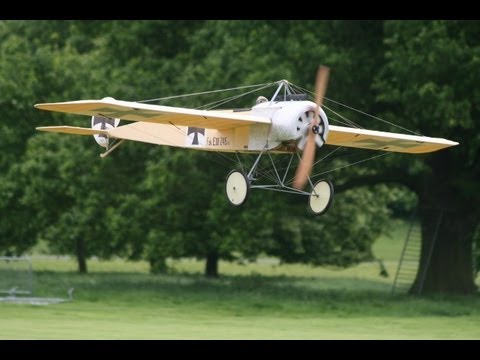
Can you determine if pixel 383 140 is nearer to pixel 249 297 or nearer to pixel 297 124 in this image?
pixel 297 124

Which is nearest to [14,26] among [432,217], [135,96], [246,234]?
[135,96]

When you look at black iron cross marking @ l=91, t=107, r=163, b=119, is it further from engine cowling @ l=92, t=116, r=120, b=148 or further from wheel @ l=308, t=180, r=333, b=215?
engine cowling @ l=92, t=116, r=120, b=148

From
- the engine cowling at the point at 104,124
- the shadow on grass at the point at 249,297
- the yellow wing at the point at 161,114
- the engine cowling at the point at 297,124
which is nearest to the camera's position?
the yellow wing at the point at 161,114

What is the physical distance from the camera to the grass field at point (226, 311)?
27.6 meters

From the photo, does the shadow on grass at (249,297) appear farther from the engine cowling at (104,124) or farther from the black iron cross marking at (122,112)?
the black iron cross marking at (122,112)

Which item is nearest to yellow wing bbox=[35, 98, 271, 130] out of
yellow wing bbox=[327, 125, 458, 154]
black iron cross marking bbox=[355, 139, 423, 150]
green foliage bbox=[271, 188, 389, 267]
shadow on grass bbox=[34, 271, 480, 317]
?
yellow wing bbox=[327, 125, 458, 154]

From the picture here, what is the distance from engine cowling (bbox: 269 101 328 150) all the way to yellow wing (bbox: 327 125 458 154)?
1639 mm

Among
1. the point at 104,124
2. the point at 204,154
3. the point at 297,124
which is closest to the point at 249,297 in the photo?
the point at 204,154

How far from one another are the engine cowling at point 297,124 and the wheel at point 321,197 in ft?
2.80

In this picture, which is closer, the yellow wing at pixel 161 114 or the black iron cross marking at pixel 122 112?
the yellow wing at pixel 161 114

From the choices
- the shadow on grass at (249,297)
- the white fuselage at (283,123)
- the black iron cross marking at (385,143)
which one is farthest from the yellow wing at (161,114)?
the shadow on grass at (249,297)

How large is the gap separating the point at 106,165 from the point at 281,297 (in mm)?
7276

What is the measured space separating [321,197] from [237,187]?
151cm

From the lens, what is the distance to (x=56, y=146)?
133ft
